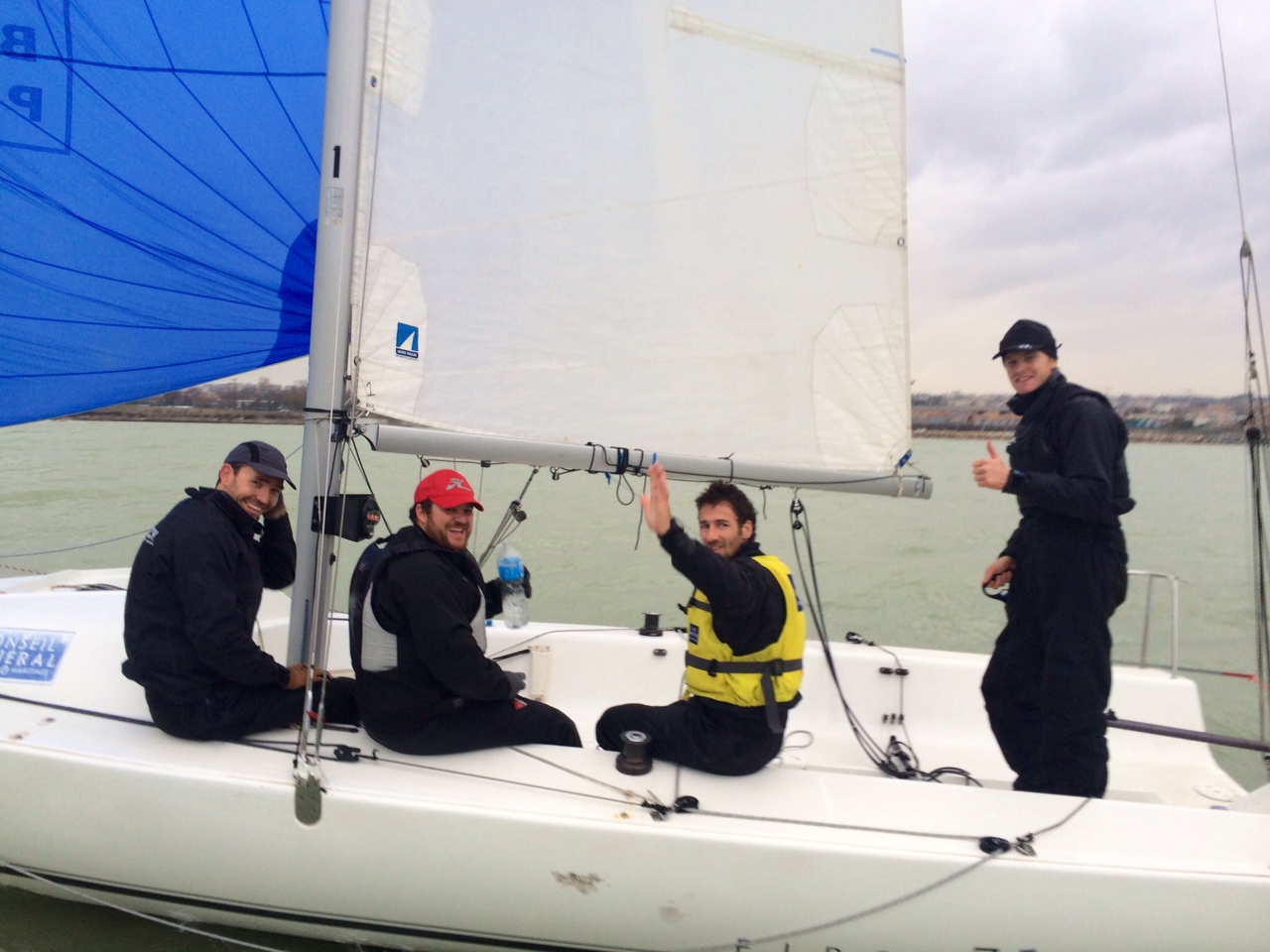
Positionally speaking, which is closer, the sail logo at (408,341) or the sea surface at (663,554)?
the sail logo at (408,341)

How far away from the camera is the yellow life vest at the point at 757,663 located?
5.99 feet

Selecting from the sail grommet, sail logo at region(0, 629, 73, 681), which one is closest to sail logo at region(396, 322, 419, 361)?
the sail grommet

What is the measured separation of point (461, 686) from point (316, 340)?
1025 millimetres

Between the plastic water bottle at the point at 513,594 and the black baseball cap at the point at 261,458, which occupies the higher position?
the black baseball cap at the point at 261,458

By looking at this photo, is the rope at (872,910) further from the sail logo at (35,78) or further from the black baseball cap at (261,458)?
the sail logo at (35,78)

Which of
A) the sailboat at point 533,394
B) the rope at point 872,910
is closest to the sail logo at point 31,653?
the sailboat at point 533,394

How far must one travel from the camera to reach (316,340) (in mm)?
2150

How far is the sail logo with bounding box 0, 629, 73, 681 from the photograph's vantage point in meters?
2.27

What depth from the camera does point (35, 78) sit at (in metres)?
2.74

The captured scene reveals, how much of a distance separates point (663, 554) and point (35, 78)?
594 centimetres

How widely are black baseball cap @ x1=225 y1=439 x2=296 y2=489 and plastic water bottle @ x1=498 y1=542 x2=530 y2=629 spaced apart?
1298 mm

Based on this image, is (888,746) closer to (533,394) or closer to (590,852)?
(590,852)

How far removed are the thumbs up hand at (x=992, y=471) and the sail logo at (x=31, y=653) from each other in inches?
102

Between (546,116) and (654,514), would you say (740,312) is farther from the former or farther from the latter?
(654,514)
